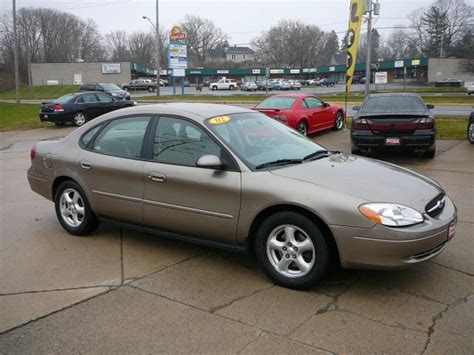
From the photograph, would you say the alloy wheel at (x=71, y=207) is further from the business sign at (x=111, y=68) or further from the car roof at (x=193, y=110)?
the business sign at (x=111, y=68)

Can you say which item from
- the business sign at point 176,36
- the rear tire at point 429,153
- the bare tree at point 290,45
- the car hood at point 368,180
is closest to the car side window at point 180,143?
the car hood at point 368,180

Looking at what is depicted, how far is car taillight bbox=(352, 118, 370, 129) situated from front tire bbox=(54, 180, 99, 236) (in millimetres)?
6678

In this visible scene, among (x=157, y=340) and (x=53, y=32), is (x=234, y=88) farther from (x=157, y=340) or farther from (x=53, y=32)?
(x=157, y=340)

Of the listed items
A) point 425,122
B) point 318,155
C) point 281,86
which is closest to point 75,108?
point 425,122

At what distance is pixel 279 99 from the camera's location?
46.4ft

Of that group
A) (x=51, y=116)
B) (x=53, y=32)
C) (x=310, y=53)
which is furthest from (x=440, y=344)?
(x=310, y=53)

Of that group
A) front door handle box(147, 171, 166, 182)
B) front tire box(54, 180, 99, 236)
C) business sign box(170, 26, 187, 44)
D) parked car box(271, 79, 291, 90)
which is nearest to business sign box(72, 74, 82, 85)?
parked car box(271, 79, 291, 90)

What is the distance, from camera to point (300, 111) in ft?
44.9

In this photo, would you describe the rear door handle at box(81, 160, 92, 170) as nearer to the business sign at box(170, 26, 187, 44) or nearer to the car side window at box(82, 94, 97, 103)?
the car side window at box(82, 94, 97, 103)

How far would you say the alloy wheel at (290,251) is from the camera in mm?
3875

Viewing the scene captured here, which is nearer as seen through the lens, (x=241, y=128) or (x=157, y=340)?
(x=157, y=340)

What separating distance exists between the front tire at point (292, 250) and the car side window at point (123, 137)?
67.1 inches

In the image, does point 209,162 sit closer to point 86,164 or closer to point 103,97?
point 86,164

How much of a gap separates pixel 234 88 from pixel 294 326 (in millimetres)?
71761
